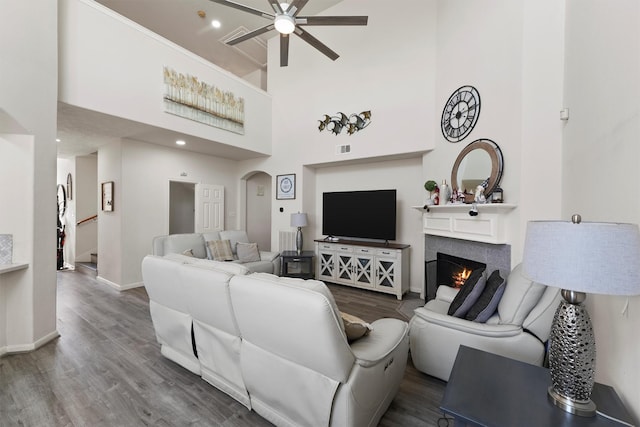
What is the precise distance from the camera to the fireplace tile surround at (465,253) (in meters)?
2.80

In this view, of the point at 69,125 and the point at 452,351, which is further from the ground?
the point at 69,125

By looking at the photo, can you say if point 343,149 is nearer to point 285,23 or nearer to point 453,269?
point 285,23

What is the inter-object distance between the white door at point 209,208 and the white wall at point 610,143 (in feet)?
18.5

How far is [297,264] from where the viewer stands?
5.18 metres

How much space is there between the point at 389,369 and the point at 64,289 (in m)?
5.27

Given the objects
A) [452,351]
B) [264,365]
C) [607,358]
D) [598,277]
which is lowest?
[452,351]

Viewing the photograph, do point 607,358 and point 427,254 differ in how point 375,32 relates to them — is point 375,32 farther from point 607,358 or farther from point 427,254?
point 607,358

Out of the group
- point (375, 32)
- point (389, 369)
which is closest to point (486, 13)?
point (375, 32)

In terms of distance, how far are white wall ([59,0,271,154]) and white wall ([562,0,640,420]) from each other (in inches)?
180

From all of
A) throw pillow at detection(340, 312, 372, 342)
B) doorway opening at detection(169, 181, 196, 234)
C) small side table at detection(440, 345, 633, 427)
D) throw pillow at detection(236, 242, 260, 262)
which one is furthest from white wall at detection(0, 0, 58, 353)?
doorway opening at detection(169, 181, 196, 234)

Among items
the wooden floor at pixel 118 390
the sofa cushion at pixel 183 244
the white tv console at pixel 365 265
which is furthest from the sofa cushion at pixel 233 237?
the wooden floor at pixel 118 390

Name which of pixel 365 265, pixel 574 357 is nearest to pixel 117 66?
pixel 365 265

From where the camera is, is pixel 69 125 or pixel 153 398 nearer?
pixel 153 398

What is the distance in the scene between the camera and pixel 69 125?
3.73 m
